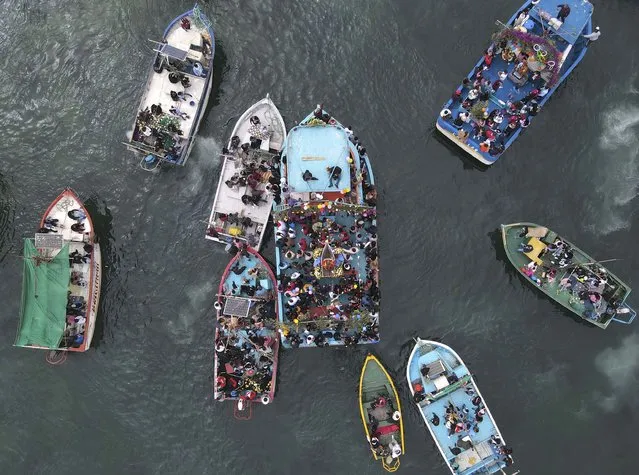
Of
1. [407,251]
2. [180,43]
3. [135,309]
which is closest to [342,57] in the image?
[180,43]

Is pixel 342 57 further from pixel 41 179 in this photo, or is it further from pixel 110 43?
pixel 41 179

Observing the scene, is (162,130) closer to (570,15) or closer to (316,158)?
(316,158)

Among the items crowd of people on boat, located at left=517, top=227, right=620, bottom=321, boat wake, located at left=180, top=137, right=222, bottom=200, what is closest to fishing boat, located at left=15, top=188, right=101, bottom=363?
boat wake, located at left=180, top=137, right=222, bottom=200

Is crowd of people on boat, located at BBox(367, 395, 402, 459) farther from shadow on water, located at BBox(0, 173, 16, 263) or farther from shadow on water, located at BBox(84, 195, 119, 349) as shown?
shadow on water, located at BBox(0, 173, 16, 263)

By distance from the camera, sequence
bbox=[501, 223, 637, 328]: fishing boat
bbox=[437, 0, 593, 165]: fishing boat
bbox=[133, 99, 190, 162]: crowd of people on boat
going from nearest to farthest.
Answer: bbox=[437, 0, 593, 165]: fishing boat < bbox=[501, 223, 637, 328]: fishing boat < bbox=[133, 99, 190, 162]: crowd of people on boat

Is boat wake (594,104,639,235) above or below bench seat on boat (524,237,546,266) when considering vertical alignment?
above

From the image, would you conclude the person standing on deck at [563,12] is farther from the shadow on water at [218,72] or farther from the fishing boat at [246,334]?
the fishing boat at [246,334]

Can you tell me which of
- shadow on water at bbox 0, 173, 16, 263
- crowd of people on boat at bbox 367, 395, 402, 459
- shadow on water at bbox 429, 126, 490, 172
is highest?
shadow on water at bbox 0, 173, 16, 263

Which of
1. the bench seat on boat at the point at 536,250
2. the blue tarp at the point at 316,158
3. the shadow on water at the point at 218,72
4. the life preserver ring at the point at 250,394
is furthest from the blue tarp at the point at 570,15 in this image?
the life preserver ring at the point at 250,394
